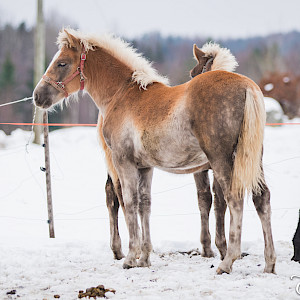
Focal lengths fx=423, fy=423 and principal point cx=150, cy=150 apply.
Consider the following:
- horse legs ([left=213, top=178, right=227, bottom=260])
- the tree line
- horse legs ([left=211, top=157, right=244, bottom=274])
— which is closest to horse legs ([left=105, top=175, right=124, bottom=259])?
horse legs ([left=213, top=178, right=227, bottom=260])

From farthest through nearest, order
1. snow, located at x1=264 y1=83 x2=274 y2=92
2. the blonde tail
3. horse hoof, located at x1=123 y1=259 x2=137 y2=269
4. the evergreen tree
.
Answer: the evergreen tree < snow, located at x1=264 y1=83 x2=274 y2=92 < horse hoof, located at x1=123 y1=259 x2=137 y2=269 < the blonde tail

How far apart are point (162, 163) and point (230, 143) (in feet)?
2.58

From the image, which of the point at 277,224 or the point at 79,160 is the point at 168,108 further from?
the point at 79,160

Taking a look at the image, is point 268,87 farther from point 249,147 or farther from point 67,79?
point 249,147

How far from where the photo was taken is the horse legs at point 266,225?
12.1ft

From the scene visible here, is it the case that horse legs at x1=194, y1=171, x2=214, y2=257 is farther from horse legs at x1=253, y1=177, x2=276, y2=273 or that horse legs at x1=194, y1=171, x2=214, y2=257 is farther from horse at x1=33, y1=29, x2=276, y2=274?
horse legs at x1=253, y1=177, x2=276, y2=273

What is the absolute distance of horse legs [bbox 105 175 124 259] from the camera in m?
4.75

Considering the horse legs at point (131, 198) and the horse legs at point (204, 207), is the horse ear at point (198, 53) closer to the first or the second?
the horse legs at point (204, 207)

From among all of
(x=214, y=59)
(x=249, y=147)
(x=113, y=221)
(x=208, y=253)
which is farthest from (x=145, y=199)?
(x=214, y=59)

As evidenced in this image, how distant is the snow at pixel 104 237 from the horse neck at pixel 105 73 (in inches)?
69.5

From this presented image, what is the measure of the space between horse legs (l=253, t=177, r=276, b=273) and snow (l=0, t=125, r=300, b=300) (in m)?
0.13

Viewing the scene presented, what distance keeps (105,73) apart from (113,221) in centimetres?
166

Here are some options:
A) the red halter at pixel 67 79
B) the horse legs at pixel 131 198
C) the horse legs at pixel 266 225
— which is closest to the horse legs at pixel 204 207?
the horse legs at pixel 131 198

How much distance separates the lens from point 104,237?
616 cm
